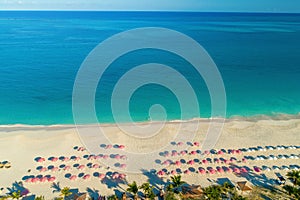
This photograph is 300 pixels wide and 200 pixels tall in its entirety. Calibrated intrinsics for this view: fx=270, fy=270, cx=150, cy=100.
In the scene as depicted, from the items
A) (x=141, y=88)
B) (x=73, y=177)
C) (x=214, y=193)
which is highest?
(x=141, y=88)

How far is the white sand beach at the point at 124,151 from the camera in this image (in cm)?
2552

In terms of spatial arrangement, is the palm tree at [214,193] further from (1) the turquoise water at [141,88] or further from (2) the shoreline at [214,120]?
(1) the turquoise water at [141,88]

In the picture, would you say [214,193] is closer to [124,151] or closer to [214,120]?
[124,151]

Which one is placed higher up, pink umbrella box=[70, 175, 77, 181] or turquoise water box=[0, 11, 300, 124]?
turquoise water box=[0, 11, 300, 124]

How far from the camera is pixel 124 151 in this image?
30.4 m

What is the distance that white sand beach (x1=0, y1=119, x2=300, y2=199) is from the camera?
2552cm

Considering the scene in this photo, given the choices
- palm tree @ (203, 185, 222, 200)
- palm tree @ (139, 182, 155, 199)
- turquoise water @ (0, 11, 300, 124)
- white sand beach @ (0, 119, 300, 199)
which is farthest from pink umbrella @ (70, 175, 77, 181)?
turquoise water @ (0, 11, 300, 124)

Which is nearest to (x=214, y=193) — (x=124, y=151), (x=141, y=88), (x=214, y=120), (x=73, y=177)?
(x=124, y=151)

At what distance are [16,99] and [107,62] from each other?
Result: 2977 cm

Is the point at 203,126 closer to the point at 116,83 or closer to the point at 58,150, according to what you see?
the point at 58,150

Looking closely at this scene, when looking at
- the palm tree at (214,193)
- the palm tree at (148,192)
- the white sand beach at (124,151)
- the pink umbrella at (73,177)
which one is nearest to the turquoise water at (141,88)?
the white sand beach at (124,151)

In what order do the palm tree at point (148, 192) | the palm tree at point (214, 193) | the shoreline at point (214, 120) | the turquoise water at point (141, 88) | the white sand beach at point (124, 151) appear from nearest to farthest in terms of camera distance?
the palm tree at point (214, 193)
the palm tree at point (148, 192)
the white sand beach at point (124, 151)
the shoreline at point (214, 120)
the turquoise water at point (141, 88)

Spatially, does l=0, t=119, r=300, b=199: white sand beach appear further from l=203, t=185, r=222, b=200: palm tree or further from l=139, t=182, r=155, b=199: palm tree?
l=203, t=185, r=222, b=200: palm tree

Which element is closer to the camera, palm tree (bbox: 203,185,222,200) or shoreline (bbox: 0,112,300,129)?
palm tree (bbox: 203,185,222,200)
